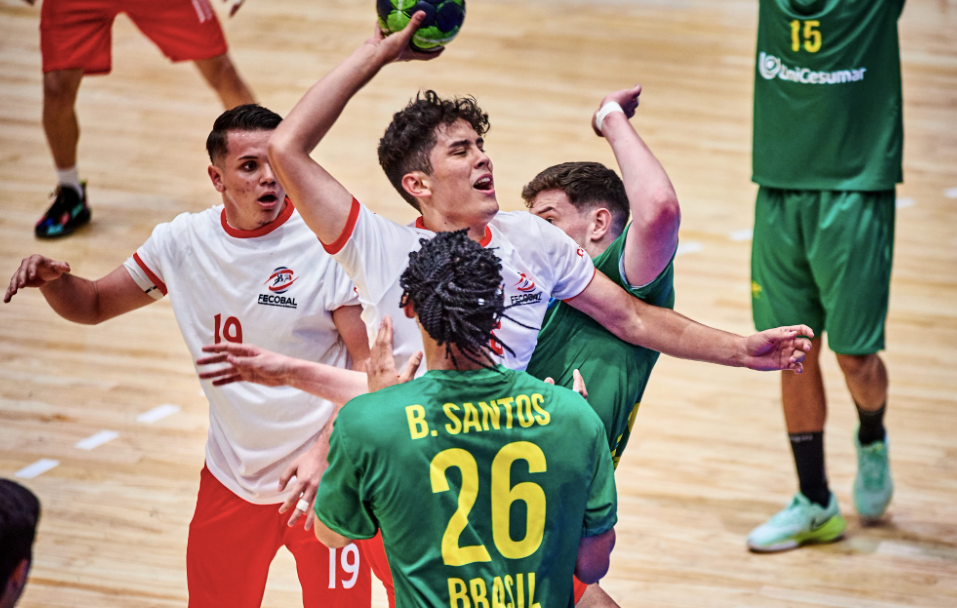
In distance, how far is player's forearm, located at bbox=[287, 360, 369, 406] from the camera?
233cm

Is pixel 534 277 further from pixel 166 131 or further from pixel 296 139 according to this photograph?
pixel 166 131

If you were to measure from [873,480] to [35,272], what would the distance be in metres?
3.19

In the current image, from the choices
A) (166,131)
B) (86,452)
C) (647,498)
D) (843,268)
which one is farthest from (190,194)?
(843,268)

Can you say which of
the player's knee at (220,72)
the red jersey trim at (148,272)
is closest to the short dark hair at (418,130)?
the red jersey trim at (148,272)

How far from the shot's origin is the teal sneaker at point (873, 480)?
4.23 meters

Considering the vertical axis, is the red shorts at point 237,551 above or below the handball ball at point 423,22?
below

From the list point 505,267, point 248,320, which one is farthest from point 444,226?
point 248,320

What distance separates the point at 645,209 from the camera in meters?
2.56

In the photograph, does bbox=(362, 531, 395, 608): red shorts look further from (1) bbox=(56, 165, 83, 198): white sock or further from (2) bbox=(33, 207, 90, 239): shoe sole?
(1) bbox=(56, 165, 83, 198): white sock

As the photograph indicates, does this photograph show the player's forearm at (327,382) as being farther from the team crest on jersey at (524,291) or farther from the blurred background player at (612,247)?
the blurred background player at (612,247)

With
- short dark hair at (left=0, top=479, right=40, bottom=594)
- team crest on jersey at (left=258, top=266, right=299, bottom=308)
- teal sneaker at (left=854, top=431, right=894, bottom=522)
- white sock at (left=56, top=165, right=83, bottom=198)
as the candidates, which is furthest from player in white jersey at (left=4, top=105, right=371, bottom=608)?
white sock at (left=56, top=165, right=83, bottom=198)

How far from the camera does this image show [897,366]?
5.31 meters

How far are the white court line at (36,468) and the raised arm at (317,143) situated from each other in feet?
8.36

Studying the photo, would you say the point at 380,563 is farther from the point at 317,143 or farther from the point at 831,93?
the point at 831,93
